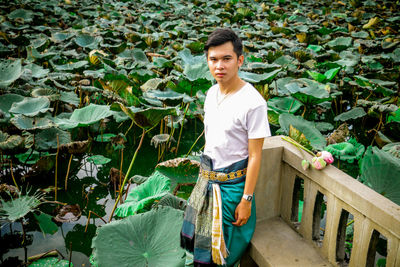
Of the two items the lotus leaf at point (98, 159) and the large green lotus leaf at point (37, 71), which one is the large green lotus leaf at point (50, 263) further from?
the large green lotus leaf at point (37, 71)

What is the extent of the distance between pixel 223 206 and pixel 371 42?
508 centimetres

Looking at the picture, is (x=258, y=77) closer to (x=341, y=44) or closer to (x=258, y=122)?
(x=258, y=122)

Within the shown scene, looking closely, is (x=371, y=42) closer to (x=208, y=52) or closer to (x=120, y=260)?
(x=208, y=52)

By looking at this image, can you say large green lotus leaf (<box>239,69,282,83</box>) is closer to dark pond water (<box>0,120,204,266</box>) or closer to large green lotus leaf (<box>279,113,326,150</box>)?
large green lotus leaf (<box>279,113,326,150</box>)

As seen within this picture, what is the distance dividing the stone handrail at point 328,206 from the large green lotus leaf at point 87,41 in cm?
378

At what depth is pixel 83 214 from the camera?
2.28 metres

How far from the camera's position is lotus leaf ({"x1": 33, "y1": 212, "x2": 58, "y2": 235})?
81.4 inches

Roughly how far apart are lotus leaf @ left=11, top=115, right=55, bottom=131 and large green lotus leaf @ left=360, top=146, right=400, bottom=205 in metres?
2.04

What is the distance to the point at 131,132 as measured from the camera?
3.48 metres

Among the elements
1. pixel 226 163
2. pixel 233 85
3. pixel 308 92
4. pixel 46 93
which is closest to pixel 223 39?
pixel 233 85

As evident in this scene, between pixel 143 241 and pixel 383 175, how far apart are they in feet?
3.81

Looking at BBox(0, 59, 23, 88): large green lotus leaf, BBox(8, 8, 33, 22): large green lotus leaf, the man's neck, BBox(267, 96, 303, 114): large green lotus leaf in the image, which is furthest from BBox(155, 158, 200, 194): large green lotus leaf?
BBox(8, 8, 33, 22): large green lotus leaf

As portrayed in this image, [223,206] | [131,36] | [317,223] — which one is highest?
[131,36]

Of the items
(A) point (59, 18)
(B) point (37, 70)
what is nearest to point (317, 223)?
(B) point (37, 70)
